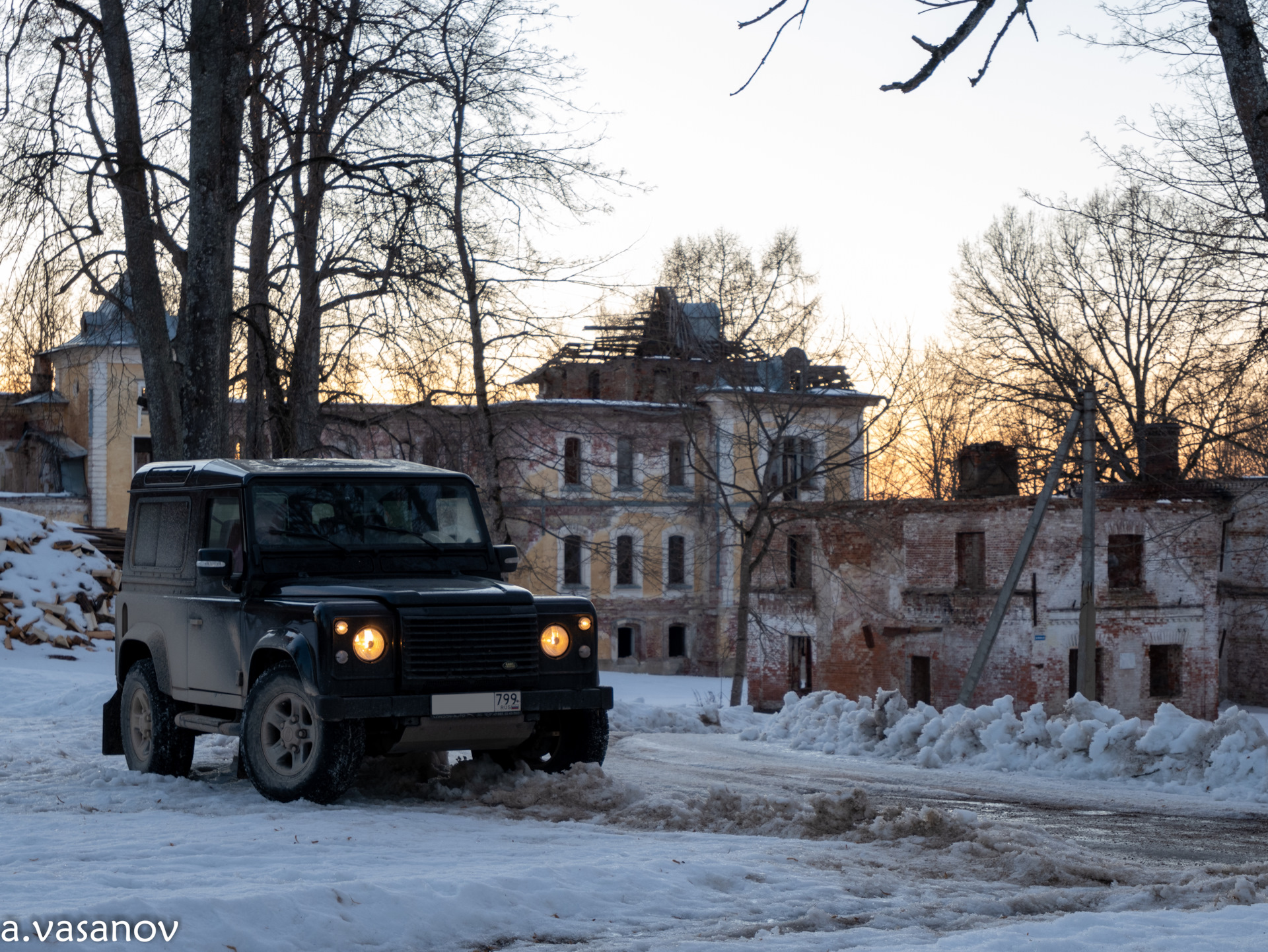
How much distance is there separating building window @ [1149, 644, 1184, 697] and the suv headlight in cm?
2916

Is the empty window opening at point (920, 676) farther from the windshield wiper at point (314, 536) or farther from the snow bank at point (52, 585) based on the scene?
the windshield wiper at point (314, 536)

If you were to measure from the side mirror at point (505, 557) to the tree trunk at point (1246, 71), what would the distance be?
6446 mm

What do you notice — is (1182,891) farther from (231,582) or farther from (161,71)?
(161,71)

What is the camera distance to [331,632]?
827cm

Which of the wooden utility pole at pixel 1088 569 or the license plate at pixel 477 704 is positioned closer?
the license plate at pixel 477 704

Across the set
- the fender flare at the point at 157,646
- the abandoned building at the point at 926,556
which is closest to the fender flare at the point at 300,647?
the fender flare at the point at 157,646

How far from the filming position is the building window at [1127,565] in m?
34.5

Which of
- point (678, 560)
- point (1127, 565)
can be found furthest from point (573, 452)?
point (1127, 565)

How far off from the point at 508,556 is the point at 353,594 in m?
1.57

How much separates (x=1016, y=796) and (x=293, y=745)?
554 cm

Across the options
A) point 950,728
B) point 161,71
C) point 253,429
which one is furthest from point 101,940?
point 253,429

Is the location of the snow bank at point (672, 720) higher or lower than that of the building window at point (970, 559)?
lower

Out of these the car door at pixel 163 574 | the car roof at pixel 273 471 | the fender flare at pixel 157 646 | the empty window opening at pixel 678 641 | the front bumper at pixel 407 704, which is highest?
the car roof at pixel 273 471

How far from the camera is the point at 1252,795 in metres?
10.9
